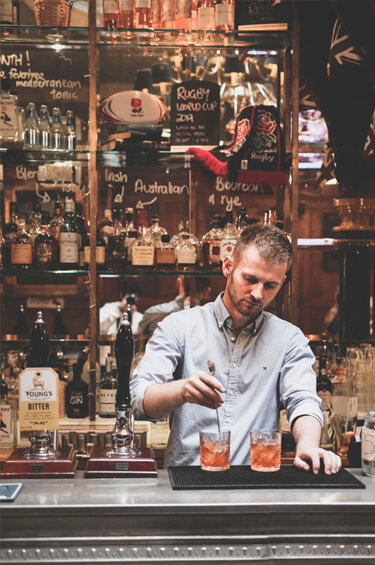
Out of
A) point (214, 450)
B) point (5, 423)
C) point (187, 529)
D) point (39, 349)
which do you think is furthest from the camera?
point (5, 423)

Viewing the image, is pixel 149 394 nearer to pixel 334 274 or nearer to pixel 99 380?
pixel 99 380

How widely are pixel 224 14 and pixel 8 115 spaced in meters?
1.26

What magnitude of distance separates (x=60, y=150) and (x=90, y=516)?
249 centimetres

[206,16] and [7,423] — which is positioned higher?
[206,16]

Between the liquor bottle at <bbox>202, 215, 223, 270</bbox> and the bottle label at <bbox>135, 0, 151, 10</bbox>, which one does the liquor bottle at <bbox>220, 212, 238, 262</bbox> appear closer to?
the liquor bottle at <bbox>202, 215, 223, 270</bbox>

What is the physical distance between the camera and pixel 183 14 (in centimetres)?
366

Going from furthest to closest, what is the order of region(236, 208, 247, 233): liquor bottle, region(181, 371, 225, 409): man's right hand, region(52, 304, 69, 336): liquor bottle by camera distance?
region(52, 304, 69, 336): liquor bottle, region(236, 208, 247, 233): liquor bottle, region(181, 371, 225, 409): man's right hand

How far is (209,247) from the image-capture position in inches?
145

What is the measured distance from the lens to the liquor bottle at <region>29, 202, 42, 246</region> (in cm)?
369

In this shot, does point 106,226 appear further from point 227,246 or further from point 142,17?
point 142,17

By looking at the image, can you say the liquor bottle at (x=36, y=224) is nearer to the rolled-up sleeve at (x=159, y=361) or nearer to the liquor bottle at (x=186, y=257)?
the liquor bottle at (x=186, y=257)

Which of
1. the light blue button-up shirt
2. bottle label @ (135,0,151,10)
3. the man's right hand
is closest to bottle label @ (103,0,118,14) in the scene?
bottle label @ (135,0,151,10)

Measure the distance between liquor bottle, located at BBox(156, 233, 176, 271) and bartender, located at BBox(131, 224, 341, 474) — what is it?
1338 mm

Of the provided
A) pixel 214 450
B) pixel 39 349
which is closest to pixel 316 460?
pixel 214 450
